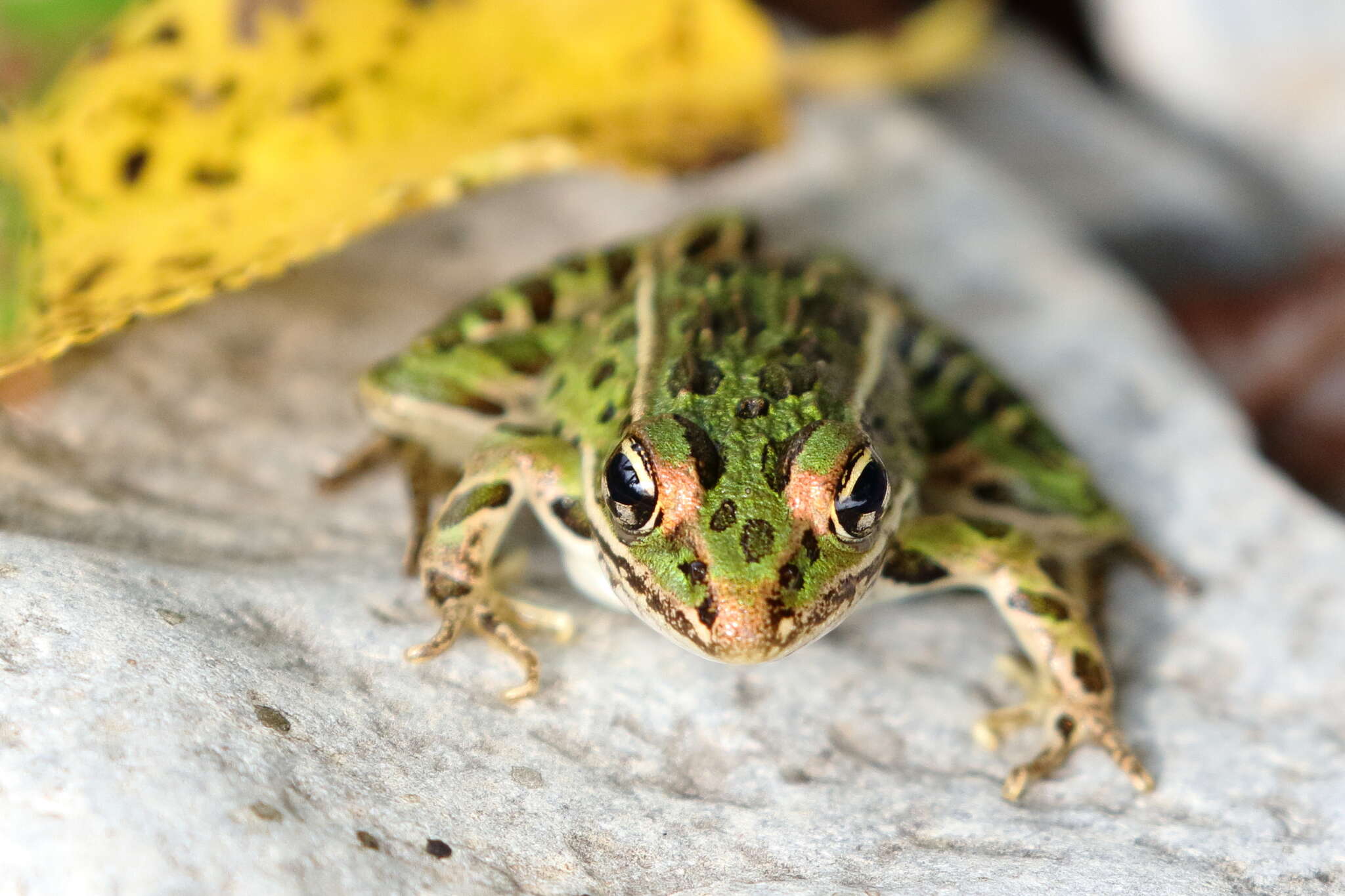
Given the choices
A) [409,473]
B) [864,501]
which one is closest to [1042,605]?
[864,501]

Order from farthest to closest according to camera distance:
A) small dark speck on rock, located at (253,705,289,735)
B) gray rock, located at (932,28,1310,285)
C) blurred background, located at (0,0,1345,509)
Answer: gray rock, located at (932,28,1310,285)
blurred background, located at (0,0,1345,509)
small dark speck on rock, located at (253,705,289,735)

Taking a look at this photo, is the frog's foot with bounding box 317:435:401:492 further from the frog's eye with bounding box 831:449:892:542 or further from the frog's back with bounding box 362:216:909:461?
the frog's eye with bounding box 831:449:892:542

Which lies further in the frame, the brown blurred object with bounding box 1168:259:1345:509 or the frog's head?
the brown blurred object with bounding box 1168:259:1345:509

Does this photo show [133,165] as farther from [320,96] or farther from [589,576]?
[589,576]

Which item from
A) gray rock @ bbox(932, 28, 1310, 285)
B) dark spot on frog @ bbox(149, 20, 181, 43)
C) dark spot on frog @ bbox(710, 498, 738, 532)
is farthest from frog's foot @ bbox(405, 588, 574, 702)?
gray rock @ bbox(932, 28, 1310, 285)

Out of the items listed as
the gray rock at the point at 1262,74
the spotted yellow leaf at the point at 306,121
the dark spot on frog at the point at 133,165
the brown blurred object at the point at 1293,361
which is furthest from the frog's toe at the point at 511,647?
the gray rock at the point at 1262,74

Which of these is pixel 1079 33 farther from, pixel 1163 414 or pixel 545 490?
pixel 545 490
